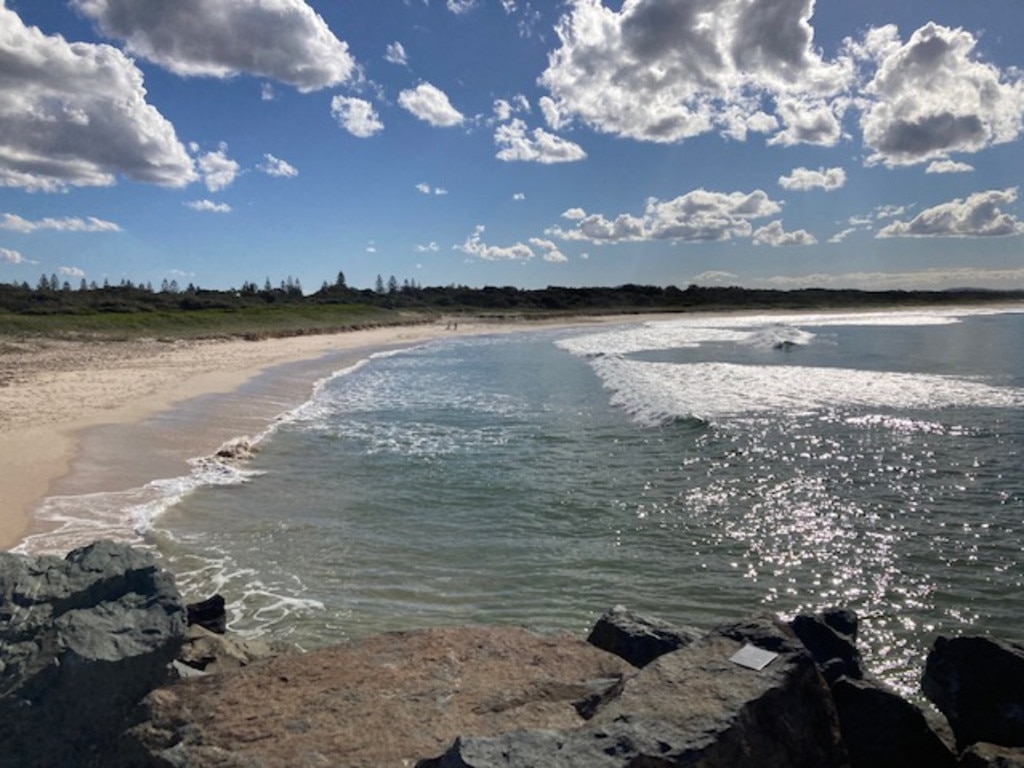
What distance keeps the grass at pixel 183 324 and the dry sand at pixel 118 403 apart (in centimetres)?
313

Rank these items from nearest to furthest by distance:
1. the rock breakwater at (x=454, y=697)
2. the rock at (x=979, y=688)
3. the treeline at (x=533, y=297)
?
the rock breakwater at (x=454, y=697), the rock at (x=979, y=688), the treeline at (x=533, y=297)

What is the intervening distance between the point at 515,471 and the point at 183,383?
1529 centimetres

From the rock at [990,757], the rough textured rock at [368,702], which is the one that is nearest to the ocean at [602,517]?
the rough textured rock at [368,702]

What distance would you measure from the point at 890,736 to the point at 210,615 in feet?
15.7

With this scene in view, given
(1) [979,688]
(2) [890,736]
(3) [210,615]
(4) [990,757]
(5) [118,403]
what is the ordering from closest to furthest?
(4) [990,757] < (2) [890,736] < (1) [979,688] < (3) [210,615] < (5) [118,403]

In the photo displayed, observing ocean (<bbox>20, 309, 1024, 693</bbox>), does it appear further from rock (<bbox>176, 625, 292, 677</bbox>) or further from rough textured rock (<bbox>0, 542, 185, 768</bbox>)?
rough textured rock (<bbox>0, 542, 185, 768</bbox>)

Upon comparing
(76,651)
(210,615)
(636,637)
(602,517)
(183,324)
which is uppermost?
(183,324)

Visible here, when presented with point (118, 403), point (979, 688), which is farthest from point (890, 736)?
point (118, 403)

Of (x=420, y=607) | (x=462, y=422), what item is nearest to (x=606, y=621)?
(x=420, y=607)

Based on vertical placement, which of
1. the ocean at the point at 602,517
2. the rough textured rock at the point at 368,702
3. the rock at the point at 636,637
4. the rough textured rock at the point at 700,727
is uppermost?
the rough textured rock at the point at 700,727

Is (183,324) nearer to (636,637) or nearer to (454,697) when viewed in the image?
(636,637)

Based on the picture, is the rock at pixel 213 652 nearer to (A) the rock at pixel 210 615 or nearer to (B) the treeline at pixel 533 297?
(A) the rock at pixel 210 615

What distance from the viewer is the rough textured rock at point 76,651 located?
13.8ft

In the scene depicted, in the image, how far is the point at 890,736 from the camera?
4.23 meters
